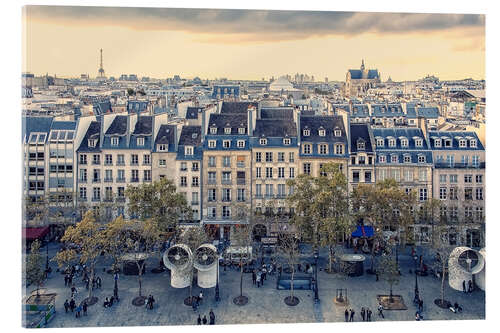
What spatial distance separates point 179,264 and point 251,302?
4.88m

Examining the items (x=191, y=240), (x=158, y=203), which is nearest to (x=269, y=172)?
(x=158, y=203)

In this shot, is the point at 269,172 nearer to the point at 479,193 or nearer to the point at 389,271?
the point at 389,271

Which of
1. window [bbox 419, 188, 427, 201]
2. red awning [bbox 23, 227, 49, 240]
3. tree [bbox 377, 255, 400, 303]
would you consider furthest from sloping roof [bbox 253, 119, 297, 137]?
red awning [bbox 23, 227, 49, 240]

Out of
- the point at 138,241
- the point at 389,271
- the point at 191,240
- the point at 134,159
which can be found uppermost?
the point at 134,159

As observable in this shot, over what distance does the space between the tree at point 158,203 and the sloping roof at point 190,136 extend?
6667mm

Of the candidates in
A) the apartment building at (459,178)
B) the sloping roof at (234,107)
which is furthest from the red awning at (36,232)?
the apartment building at (459,178)

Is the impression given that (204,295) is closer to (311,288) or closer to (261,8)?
(311,288)

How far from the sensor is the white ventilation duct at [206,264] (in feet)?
98.3

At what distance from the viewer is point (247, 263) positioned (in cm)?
3347

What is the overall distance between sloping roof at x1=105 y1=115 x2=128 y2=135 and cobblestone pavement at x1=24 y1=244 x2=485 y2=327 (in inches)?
471

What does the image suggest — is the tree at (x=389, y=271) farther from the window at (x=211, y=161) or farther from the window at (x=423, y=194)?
the window at (x=211, y=161)

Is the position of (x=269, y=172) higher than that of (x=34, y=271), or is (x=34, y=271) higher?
(x=269, y=172)

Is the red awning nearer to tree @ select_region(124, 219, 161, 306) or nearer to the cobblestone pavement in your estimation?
the cobblestone pavement

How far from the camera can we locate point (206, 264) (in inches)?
1186
